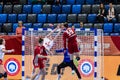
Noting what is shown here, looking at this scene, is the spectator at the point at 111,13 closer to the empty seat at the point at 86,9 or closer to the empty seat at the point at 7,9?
the empty seat at the point at 86,9

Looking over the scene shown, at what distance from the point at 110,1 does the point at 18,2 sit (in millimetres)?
5650

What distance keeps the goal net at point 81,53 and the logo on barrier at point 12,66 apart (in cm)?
200

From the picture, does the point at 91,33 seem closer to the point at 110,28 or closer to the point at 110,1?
the point at 110,28

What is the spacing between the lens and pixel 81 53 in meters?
16.8

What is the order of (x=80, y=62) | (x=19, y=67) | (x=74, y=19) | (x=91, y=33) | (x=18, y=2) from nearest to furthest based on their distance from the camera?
(x=91, y=33) → (x=80, y=62) → (x=19, y=67) → (x=74, y=19) → (x=18, y=2)

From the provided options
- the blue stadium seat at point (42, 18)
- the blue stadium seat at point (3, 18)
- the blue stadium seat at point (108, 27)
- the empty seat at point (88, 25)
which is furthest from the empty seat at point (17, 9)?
the blue stadium seat at point (108, 27)

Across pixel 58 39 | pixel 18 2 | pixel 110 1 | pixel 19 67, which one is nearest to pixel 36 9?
pixel 18 2

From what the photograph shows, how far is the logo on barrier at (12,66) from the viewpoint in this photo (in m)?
19.2

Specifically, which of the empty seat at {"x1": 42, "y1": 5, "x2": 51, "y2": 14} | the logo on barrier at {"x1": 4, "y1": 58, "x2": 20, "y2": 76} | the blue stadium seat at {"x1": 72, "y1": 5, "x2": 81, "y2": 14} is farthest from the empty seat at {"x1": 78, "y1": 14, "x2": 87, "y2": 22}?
the logo on barrier at {"x1": 4, "y1": 58, "x2": 20, "y2": 76}

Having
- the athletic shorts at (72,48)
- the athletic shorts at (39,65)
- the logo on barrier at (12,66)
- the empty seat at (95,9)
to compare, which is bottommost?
the logo on barrier at (12,66)

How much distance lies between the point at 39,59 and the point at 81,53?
1866 millimetres

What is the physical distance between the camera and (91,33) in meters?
16.4

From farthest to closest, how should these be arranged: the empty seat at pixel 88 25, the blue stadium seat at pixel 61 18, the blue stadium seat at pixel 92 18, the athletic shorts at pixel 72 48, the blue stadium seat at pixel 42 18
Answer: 1. the blue stadium seat at pixel 42 18
2. the blue stadium seat at pixel 61 18
3. the blue stadium seat at pixel 92 18
4. the empty seat at pixel 88 25
5. the athletic shorts at pixel 72 48

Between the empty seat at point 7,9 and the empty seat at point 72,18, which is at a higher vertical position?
the empty seat at point 7,9
